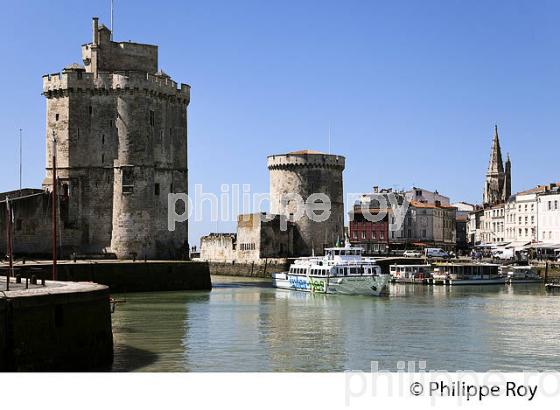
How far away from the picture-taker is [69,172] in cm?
4794

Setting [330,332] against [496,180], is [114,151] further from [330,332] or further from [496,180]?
[496,180]

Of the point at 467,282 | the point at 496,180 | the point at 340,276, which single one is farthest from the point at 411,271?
the point at 496,180

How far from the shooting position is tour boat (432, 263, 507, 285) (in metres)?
57.3

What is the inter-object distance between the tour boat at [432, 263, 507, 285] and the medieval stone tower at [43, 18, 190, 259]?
1754cm

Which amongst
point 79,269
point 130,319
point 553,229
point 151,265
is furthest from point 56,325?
point 553,229

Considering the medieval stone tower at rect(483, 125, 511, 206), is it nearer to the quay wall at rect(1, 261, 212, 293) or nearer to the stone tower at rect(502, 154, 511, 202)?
the stone tower at rect(502, 154, 511, 202)

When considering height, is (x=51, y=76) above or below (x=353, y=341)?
above

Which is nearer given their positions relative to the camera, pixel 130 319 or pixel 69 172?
pixel 130 319

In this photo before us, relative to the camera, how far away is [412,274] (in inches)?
2362

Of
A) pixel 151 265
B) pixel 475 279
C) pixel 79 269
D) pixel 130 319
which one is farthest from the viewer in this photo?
pixel 475 279

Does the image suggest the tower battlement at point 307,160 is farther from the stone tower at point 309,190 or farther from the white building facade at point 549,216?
the white building facade at point 549,216

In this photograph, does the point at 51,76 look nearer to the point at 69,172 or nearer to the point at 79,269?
the point at 69,172

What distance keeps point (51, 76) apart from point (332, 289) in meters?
18.0
